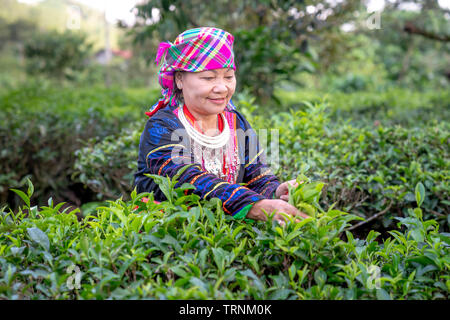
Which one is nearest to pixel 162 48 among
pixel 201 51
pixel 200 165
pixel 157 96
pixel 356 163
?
pixel 201 51

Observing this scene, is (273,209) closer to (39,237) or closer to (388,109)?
(39,237)

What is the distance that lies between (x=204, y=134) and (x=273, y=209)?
2.14ft

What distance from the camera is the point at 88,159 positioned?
11.8 feet

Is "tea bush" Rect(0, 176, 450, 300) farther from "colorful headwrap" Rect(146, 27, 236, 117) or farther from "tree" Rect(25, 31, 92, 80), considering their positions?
"tree" Rect(25, 31, 92, 80)

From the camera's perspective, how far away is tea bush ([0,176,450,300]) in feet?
4.63

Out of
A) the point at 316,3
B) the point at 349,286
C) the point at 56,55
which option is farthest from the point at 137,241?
the point at 56,55

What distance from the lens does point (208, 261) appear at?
1.55 metres

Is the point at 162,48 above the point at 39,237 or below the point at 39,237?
above

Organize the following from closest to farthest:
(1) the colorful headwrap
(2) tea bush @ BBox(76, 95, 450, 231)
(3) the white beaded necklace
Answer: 1. (1) the colorful headwrap
2. (3) the white beaded necklace
3. (2) tea bush @ BBox(76, 95, 450, 231)

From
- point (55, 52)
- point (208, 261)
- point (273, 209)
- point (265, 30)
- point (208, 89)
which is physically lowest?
point (208, 261)

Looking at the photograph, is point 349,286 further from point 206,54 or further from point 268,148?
point 268,148

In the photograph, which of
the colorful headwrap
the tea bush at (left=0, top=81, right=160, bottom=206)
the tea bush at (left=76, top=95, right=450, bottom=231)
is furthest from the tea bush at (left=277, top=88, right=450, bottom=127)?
the colorful headwrap
